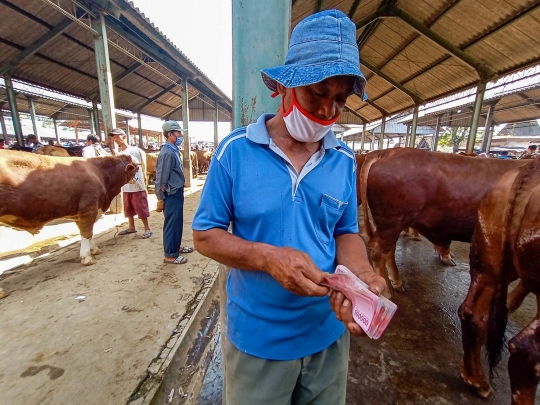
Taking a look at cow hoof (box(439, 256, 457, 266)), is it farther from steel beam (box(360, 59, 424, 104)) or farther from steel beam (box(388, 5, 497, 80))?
steel beam (box(360, 59, 424, 104))

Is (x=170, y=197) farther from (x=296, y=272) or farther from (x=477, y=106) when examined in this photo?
(x=477, y=106)

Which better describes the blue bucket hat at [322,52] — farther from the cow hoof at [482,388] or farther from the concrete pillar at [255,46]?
the cow hoof at [482,388]

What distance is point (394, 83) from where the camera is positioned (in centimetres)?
1230

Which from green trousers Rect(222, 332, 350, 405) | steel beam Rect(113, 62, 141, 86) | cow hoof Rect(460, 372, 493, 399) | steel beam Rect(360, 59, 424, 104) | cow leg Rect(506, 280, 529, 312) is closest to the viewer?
green trousers Rect(222, 332, 350, 405)

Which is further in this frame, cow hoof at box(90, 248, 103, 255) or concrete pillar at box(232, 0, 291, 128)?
cow hoof at box(90, 248, 103, 255)

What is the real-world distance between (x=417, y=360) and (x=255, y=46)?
9.26ft

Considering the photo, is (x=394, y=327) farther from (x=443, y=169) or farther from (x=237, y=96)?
(x=237, y=96)

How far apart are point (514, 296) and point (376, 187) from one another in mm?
1878

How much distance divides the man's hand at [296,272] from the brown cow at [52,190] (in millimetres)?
4132

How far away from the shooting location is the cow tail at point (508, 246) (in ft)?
5.87

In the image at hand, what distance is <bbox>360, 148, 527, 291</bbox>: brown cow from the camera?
10.1ft

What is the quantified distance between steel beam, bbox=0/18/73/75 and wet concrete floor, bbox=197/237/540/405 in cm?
987

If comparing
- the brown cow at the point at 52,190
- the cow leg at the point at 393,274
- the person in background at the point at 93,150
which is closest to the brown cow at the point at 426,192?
the cow leg at the point at 393,274

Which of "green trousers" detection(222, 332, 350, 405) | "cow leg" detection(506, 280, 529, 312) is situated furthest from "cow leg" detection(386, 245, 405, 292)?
"green trousers" detection(222, 332, 350, 405)
